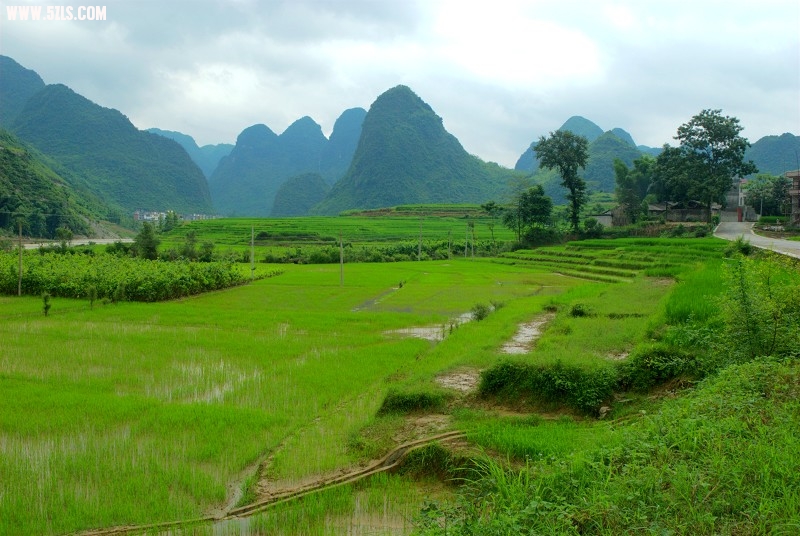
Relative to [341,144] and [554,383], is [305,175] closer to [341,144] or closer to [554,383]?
[341,144]

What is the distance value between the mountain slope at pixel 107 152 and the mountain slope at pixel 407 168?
26.0m

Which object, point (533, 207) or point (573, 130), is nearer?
point (533, 207)

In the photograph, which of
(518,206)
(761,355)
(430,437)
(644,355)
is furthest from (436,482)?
(518,206)

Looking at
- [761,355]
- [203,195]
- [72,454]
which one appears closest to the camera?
[72,454]

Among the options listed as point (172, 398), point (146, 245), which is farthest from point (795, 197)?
point (146, 245)

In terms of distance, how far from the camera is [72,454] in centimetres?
575

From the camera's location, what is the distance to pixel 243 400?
7.83 meters

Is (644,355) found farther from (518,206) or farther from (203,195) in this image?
(203,195)

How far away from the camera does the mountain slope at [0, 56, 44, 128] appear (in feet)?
330

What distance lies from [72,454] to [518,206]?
40.3 metres

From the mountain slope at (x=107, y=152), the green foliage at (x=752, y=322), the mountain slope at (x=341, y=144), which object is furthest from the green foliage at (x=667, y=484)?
the mountain slope at (x=341, y=144)

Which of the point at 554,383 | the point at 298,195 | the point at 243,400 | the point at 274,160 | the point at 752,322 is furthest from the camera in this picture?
the point at 274,160

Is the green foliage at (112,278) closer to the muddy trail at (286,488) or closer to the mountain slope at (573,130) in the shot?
the muddy trail at (286,488)

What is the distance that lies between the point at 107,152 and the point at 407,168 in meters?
51.0
